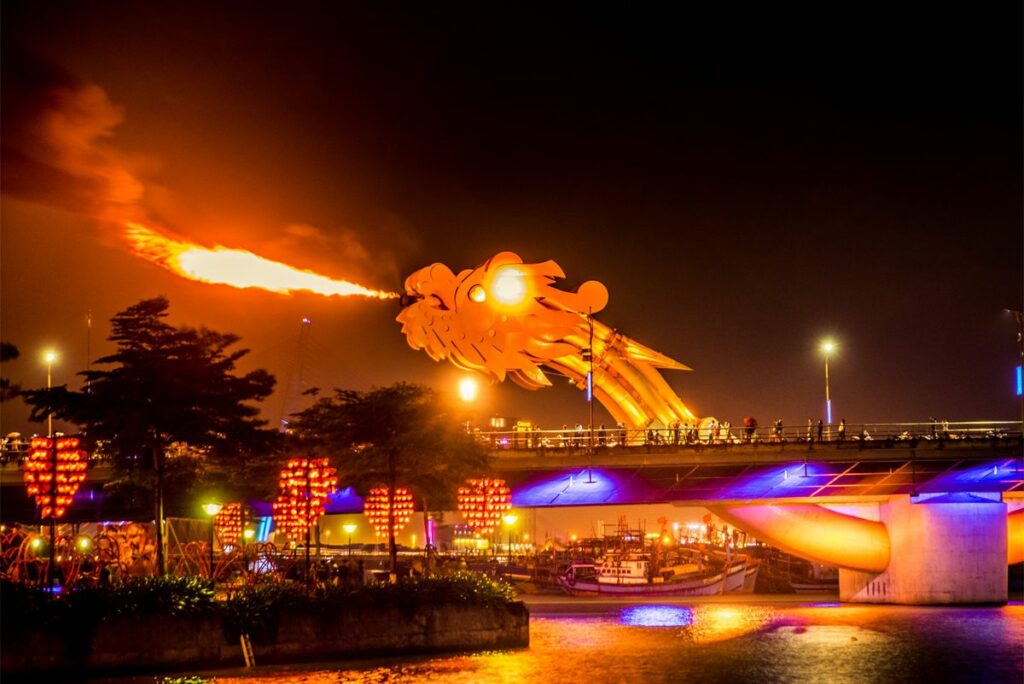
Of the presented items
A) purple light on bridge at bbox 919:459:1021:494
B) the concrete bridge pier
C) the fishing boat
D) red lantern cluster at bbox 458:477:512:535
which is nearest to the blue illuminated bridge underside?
purple light on bridge at bbox 919:459:1021:494

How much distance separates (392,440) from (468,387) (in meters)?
15.3

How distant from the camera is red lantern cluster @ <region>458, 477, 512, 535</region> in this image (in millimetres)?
51844

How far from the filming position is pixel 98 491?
67.9 metres

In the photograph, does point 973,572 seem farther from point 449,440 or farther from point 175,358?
point 175,358

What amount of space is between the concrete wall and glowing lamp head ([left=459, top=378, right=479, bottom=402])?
1075 inches

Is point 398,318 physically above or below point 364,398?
above

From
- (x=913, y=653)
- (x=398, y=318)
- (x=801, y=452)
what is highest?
(x=398, y=318)

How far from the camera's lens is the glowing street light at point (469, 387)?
6406 cm

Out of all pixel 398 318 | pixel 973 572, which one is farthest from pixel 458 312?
pixel 973 572

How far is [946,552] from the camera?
59.2m

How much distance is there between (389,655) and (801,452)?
3218cm

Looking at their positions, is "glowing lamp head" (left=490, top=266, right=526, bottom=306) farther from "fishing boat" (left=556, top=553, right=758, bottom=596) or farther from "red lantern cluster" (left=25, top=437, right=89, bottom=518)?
"red lantern cluster" (left=25, top=437, right=89, bottom=518)

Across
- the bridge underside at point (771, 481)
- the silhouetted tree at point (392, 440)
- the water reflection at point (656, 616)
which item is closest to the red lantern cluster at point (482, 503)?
the silhouetted tree at point (392, 440)

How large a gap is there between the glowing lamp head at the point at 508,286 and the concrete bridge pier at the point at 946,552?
21.3 meters
